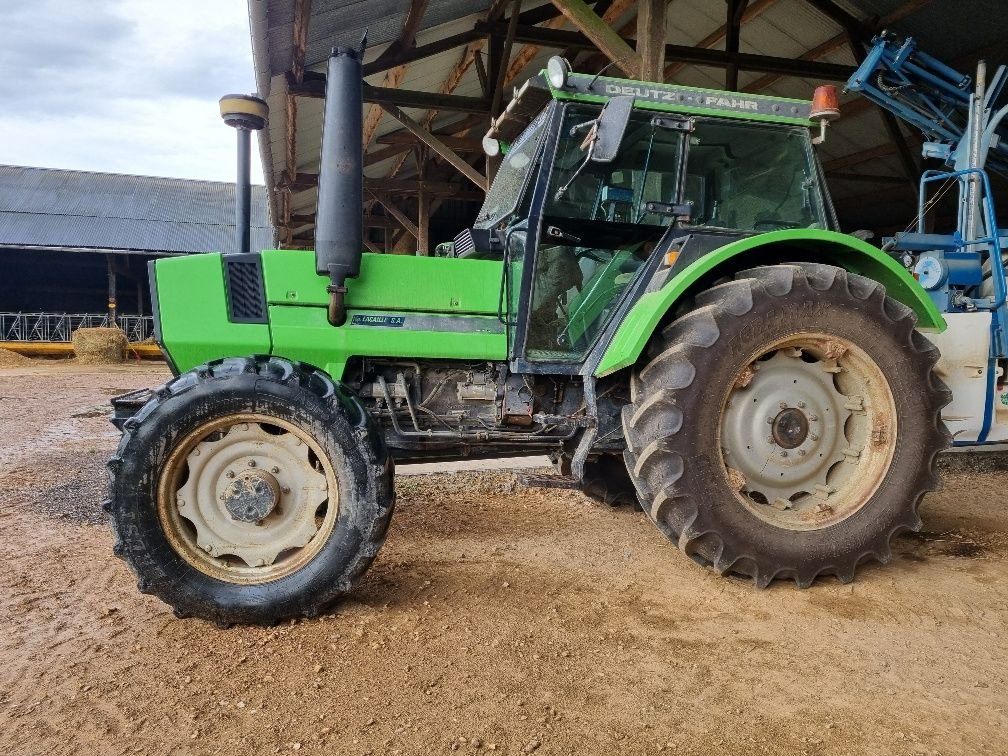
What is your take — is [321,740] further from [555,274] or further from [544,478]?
[555,274]

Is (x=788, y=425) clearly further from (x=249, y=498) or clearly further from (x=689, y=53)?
(x=689, y=53)

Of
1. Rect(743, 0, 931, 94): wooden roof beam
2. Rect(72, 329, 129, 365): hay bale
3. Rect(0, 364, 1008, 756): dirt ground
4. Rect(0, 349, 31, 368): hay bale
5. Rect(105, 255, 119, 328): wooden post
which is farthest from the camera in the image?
Rect(105, 255, 119, 328): wooden post

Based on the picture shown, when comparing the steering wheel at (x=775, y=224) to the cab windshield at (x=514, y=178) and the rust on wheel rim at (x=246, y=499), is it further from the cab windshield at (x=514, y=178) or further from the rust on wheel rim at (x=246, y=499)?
the rust on wheel rim at (x=246, y=499)

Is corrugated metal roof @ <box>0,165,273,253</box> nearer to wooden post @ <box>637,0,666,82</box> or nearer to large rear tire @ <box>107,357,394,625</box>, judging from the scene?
wooden post @ <box>637,0,666,82</box>

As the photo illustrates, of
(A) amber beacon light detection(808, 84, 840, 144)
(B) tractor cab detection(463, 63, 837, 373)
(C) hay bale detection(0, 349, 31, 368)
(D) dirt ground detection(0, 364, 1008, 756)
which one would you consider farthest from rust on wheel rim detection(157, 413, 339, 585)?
(C) hay bale detection(0, 349, 31, 368)

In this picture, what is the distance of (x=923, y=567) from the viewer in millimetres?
3516

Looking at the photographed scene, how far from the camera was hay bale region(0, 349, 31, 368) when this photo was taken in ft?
55.5

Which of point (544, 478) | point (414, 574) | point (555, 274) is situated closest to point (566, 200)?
point (555, 274)

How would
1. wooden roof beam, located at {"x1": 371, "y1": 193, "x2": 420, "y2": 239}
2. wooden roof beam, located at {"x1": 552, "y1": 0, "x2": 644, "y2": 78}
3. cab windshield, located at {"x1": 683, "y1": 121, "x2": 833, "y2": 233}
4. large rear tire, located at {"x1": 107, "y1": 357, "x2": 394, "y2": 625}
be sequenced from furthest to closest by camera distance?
wooden roof beam, located at {"x1": 371, "y1": 193, "x2": 420, "y2": 239} → wooden roof beam, located at {"x1": 552, "y1": 0, "x2": 644, "y2": 78} → cab windshield, located at {"x1": 683, "y1": 121, "x2": 833, "y2": 233} → large rear tire, located at {"x1": 107, "y1": 357, "x2": 394, "y2": 625}

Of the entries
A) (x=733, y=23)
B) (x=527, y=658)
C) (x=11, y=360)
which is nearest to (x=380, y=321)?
(x=527, y=658)

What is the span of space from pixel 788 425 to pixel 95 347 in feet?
61.3

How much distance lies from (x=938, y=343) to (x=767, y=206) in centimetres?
150

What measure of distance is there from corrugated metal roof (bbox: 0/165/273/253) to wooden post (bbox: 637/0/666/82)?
22.5 meters

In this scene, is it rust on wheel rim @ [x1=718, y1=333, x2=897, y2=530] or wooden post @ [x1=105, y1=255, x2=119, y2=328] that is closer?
rust on wheel rim @ [x1=718, y1=333, x2=897, y2=530]
